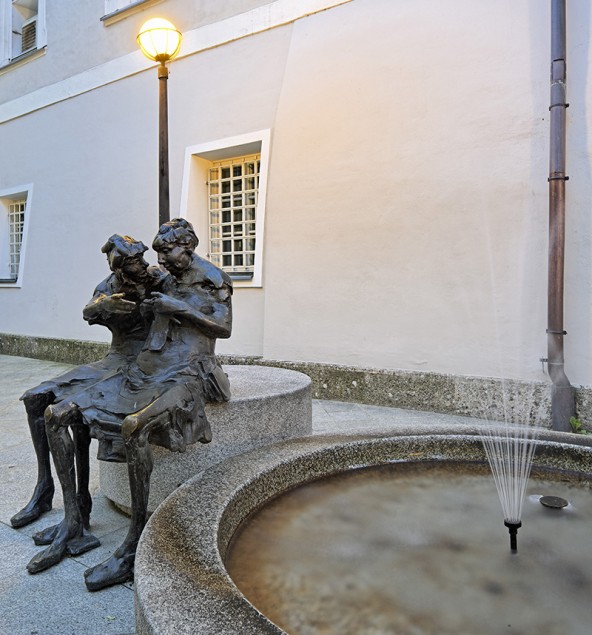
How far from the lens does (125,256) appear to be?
247 centimetres

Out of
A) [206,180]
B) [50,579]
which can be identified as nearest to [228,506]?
[50,579]

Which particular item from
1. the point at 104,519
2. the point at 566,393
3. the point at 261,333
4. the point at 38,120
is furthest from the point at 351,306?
the point at 38,120

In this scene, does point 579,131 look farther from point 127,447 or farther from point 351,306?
point 127,447

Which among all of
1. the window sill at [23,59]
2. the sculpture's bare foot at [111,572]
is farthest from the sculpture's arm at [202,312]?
the window sill at [23,59]

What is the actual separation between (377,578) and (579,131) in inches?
185

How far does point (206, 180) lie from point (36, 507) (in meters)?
6.16

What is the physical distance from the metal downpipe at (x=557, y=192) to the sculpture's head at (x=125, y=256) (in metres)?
3.82

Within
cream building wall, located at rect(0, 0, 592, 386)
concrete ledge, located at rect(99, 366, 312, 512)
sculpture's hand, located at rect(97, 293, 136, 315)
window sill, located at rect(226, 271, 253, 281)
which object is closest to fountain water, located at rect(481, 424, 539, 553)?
concrete ledge, located at rect(99, 366, 312, 512)

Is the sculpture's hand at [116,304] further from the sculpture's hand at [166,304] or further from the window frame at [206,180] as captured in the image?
the window frame at [206,180]

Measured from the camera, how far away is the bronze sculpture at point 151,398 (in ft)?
7.06

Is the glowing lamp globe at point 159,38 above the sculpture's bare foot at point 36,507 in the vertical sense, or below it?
above

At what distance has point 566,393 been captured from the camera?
4.64 m

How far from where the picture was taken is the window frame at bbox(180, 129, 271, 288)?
6.85 meters

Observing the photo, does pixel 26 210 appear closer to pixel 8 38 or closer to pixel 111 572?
pixel 8 38
